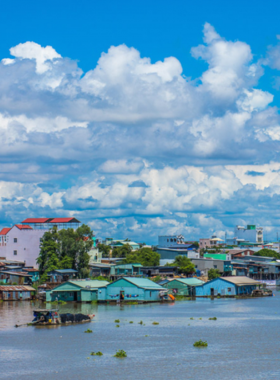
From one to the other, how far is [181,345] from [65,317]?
13.8 meters

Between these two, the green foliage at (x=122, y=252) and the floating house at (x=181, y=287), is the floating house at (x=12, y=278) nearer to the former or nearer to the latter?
the floating house at (x=181, y=287)

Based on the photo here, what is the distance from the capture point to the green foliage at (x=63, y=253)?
87125 mm

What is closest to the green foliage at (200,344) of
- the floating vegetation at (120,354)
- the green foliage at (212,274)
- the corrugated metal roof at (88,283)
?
the floating vegetation at (120,354)

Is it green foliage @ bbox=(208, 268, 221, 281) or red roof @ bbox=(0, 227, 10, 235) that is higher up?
red roof @ bbox=(0, 227, 10, 235)

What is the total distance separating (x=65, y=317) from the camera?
1882 inches

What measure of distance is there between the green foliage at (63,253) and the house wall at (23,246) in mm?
7811

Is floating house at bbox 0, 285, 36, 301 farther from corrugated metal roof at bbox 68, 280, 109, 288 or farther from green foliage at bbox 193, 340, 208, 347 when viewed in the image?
green foliage at bbox 193, 340, 208, 347

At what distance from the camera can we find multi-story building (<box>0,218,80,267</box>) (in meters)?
97.9

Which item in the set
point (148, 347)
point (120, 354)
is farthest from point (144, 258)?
point (120, 354)

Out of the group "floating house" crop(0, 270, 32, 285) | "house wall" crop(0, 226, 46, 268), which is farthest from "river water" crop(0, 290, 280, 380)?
"house wall" crop(0, 226, 46, 268)

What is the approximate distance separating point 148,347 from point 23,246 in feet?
216

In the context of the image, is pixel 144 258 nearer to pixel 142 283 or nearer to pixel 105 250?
pixel 105 250

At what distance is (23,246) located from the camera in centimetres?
9925

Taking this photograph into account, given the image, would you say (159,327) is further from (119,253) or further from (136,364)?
(119,253)
